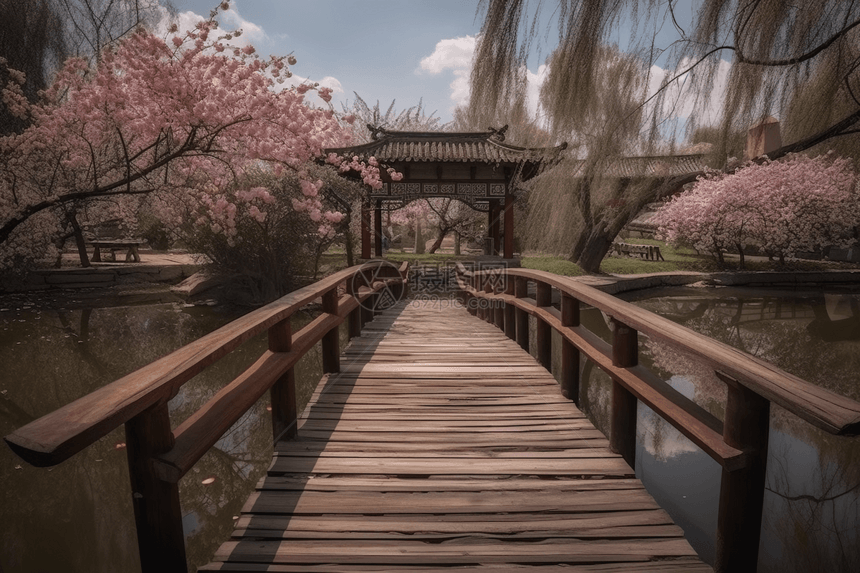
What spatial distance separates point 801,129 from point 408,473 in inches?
102

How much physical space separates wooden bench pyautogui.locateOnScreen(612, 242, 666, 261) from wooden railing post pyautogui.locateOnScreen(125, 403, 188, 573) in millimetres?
25748

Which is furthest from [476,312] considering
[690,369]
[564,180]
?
[564,180]

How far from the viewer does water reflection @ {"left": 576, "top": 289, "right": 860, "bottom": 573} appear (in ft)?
10.7

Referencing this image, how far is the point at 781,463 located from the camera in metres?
4.41

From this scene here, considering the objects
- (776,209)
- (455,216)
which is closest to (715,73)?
(776,209)

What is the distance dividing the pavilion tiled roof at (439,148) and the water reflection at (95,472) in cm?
765

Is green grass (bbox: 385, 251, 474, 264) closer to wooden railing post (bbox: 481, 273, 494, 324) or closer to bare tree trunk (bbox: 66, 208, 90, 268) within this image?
wooden railing post (bbox: 481, 273, 494, 324)

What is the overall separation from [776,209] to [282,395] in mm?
21327

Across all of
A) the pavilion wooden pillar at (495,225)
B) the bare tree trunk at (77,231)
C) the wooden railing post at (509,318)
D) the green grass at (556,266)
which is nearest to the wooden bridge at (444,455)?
the wooden railing post at (509,318)

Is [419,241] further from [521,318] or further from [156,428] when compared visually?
[156,428]

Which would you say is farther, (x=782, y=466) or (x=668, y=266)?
(x=668, y=266)

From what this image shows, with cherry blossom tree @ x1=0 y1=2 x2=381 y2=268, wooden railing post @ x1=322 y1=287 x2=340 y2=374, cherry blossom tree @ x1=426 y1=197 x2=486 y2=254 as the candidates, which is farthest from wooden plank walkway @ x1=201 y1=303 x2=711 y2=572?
cherry blossom tree @ x1=426 y1=197 x2=486 y2=254

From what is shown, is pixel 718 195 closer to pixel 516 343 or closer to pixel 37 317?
pixel 516 343

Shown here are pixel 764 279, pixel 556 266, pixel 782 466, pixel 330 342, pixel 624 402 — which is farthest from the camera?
pixel 556 266
